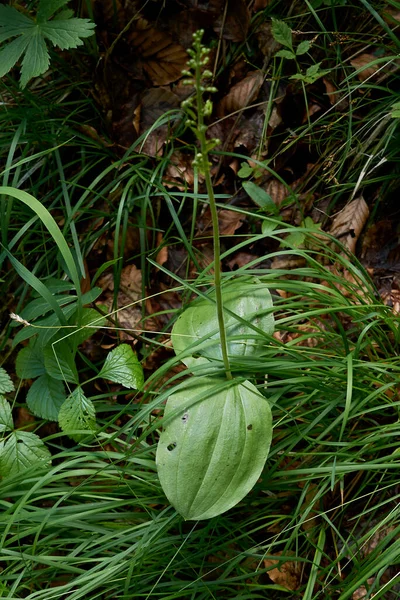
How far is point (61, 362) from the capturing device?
1.75 meters

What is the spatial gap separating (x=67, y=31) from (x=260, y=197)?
2.42 ft

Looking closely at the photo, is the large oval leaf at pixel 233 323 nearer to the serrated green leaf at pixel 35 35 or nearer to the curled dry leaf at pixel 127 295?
the curled dry leaf at pixel 127 295

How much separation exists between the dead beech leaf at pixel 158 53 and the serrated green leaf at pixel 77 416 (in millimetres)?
1221

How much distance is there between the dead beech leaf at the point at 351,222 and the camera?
6.38ft

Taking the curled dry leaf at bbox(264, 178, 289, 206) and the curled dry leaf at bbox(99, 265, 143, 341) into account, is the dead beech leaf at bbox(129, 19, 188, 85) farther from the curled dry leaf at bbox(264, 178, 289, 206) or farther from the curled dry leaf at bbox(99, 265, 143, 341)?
the curled dry leaf at bbox(99, 265, 143, 341)

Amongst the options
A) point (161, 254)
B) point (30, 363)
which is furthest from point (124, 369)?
point (161, 254)

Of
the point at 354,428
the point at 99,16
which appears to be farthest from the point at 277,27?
the point at 354,428

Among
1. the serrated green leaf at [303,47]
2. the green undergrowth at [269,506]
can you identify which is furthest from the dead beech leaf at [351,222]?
the serrated green leaf at [303,47]

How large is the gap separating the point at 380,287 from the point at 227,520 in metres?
0.84

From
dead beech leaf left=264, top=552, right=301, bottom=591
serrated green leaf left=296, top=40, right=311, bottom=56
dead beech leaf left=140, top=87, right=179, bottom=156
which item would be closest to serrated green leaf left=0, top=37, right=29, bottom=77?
dead beech leaf left=140, top=87, right=179, bottom=156

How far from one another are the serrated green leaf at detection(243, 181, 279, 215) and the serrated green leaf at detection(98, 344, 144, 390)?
637 millimetres

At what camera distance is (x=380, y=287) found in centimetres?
191

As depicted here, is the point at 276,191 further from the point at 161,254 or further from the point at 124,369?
the point at 124,369

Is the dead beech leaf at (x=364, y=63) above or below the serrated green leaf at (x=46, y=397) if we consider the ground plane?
above
